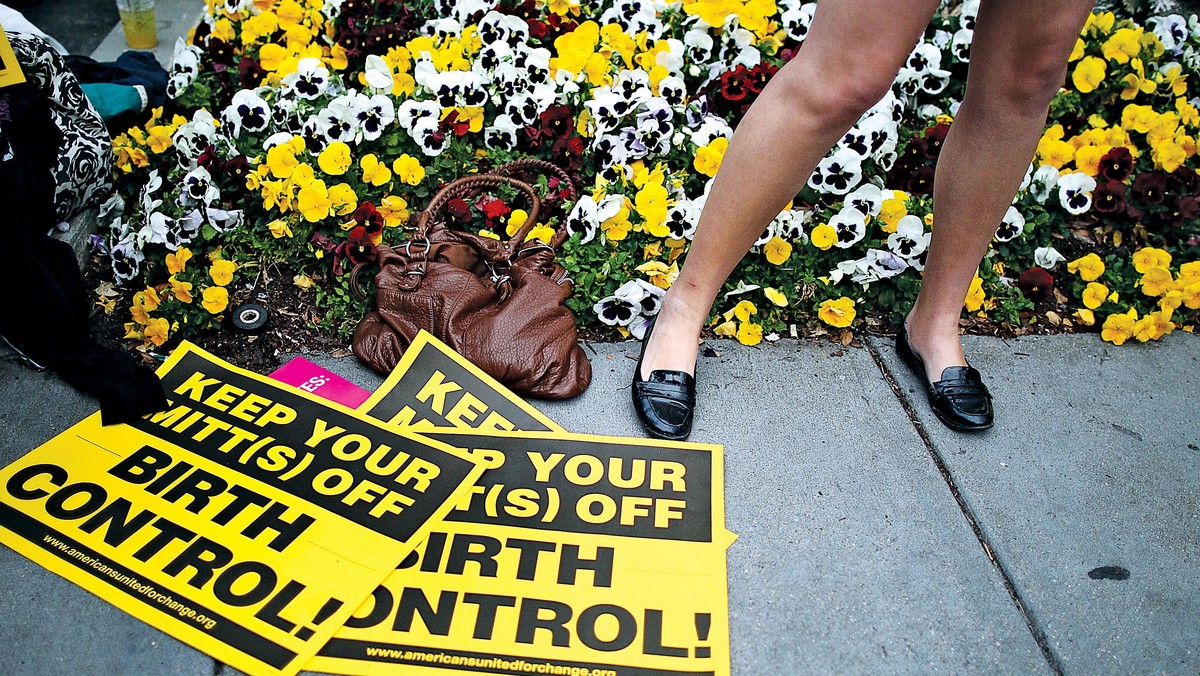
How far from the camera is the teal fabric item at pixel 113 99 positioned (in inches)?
102

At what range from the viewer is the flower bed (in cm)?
237

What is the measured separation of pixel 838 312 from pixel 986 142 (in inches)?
24.3

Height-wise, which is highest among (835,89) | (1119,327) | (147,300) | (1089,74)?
(835,89)

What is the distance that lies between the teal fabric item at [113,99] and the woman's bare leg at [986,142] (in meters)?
2.36

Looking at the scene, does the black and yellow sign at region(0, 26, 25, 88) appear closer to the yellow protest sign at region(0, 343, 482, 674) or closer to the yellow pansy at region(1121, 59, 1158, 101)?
the yellow protest sign at region(0, 343, 482, 674)

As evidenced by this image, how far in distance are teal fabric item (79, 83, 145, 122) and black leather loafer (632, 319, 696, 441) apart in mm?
1833

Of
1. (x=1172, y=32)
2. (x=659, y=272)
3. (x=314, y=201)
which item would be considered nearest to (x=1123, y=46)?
(x=1172, y=32)

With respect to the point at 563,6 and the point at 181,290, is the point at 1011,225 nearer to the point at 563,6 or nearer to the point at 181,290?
the point at 563,6

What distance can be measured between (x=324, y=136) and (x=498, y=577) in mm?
1502

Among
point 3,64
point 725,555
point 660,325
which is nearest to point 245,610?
point 725,555

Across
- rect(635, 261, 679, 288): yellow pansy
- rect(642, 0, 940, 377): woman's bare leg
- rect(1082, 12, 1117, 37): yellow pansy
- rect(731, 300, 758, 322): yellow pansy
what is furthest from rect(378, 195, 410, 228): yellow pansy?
rect(1082, 12, 1117, 37): yellow pansy

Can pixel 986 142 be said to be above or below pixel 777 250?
above

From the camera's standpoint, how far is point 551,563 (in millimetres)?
1675

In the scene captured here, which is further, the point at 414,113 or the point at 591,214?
the point at 414,113
